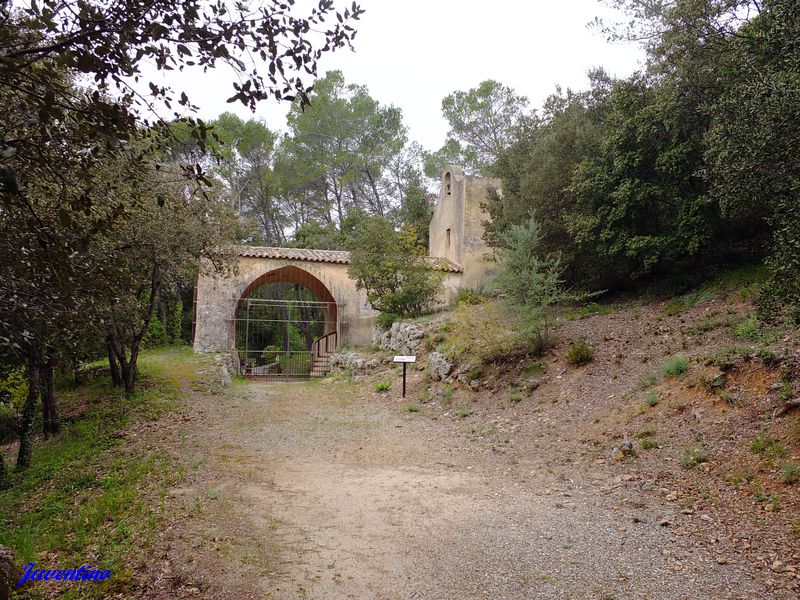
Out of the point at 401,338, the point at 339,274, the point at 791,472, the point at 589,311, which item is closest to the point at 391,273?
the point at 401,338

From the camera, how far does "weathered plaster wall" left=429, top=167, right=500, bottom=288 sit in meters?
20.4

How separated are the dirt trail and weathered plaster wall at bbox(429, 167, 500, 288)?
42.3ft

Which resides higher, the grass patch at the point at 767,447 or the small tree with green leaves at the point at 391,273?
the small tree with green leaves at the point at 391,273

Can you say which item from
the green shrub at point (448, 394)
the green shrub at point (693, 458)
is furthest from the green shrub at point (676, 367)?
the green shrub at point (448, 394)

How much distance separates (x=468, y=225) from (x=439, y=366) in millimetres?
10007

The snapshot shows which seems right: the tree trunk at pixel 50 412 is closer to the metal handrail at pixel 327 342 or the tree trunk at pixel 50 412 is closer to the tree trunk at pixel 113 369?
the tree trunk at pixel 113 369

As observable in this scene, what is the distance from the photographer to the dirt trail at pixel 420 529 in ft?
11.7

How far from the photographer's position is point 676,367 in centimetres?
750

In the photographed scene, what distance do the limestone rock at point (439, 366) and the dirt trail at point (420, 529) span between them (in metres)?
3.87

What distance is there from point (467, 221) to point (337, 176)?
1334cm

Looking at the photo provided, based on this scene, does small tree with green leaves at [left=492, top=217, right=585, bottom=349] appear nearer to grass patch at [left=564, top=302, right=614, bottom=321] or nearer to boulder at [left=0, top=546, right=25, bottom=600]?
grass patch at [left=564, top=302, right=614, bottom=321]

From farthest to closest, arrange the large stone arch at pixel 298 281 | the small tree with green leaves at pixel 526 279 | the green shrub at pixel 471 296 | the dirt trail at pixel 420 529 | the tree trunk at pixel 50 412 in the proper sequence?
the large stone arch at pixel 298 281
the green shrub at pixel 471 296
the small tree with green leaves at pixel 526 279
the tree trunk at pixel 50 412
the dirt trail at pixel 420 529

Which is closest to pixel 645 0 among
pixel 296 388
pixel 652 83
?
pixel 652 83

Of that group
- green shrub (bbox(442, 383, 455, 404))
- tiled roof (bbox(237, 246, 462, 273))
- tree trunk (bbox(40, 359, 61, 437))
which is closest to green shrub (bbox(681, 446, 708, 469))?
green shrub (bbox(442, 383, 455, 404))
